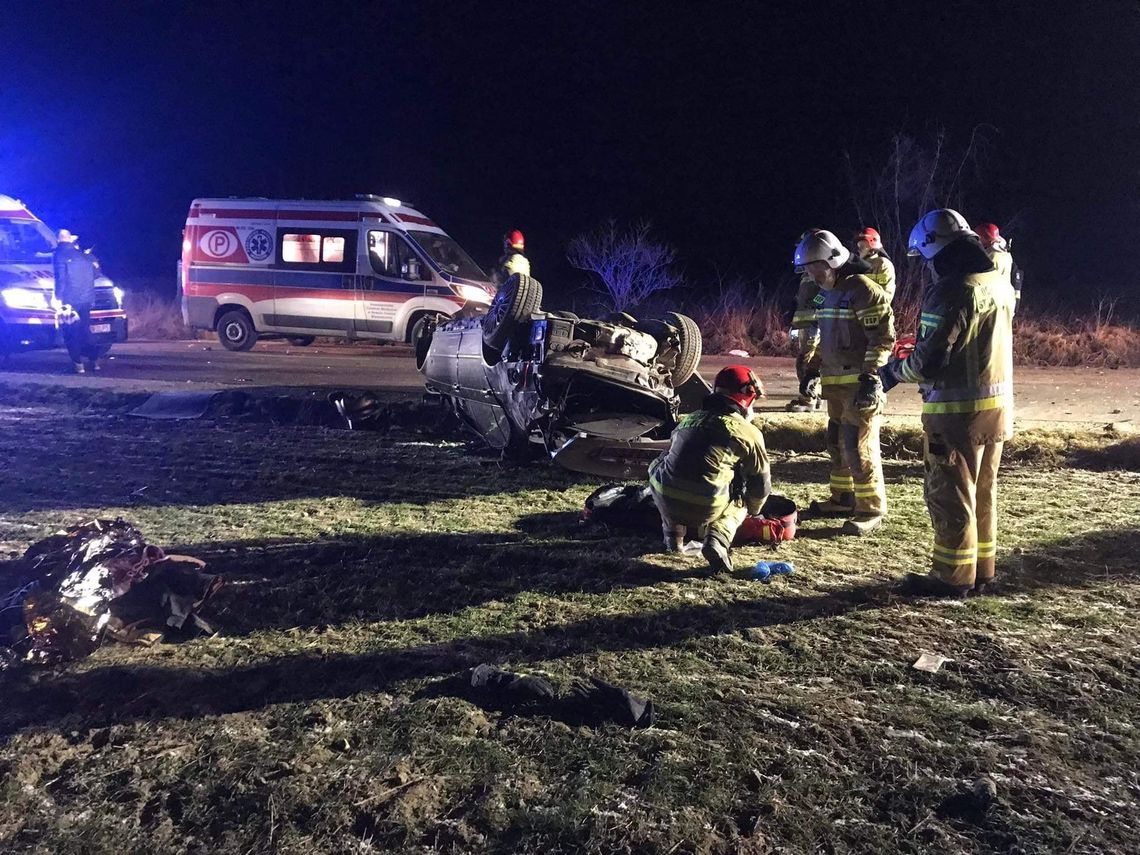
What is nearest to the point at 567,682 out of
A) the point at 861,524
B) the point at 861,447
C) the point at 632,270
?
the point at 861,524

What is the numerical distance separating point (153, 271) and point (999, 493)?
119ft

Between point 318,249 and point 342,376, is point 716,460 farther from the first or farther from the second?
point 318,249

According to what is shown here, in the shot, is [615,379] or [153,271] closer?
[615,379]

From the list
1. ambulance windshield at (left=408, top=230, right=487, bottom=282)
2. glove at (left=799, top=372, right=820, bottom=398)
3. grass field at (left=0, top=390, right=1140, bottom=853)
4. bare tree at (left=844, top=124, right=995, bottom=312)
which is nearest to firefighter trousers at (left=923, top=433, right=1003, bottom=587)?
grass field at (left=0, top=390, right=1140, bottom=853)

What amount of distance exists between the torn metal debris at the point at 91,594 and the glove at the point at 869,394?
358 centimetres

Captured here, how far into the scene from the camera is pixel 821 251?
5.10 m

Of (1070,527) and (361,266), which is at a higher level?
(361,266)

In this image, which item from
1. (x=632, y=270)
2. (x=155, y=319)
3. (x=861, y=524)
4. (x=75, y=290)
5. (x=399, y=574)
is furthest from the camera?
(x=632, y=270)

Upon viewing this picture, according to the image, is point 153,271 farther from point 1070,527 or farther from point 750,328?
point 1070,527

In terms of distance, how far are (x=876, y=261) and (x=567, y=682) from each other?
3.95m

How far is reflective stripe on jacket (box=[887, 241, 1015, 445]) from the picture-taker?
389 centimetres

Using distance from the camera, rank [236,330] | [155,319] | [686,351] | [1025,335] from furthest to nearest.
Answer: [155,319]
[1025,335]
[236,330]
[686,351]

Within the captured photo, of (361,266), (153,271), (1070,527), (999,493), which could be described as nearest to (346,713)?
(1070,527)

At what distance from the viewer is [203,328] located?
13820 mm
